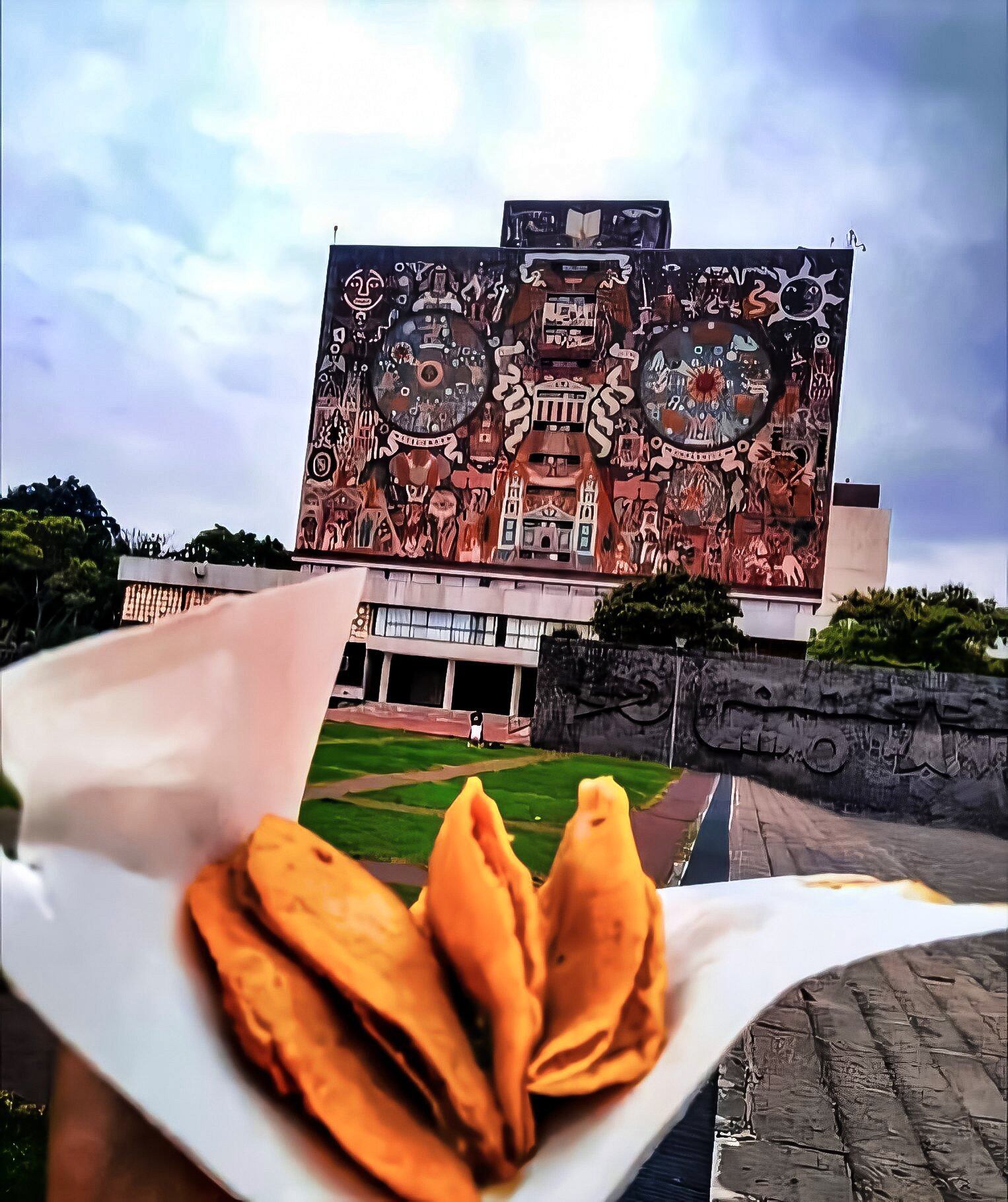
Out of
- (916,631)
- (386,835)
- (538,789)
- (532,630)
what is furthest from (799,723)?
(386,835)

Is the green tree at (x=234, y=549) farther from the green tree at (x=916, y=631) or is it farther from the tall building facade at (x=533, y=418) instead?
the green tree at (x=916, y=631)

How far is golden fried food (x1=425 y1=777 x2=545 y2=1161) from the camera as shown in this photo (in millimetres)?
172

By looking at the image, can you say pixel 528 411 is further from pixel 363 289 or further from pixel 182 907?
pixel 182 907

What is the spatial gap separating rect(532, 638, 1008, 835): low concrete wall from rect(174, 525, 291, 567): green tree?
26cm

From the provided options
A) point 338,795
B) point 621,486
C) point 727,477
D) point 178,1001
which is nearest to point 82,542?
point 338,795

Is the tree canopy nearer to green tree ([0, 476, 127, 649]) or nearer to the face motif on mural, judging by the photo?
green tree ([0, 476, 127, 649])

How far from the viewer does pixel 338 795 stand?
15.8 inches

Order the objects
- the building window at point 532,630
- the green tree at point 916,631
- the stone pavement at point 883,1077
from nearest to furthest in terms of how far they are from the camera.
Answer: the stone pavement at point 883,1077 → the green tree at point 916,631 → the building window at point 532,630

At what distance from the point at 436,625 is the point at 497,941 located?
21.3 inches

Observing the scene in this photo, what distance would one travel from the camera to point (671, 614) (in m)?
0.70

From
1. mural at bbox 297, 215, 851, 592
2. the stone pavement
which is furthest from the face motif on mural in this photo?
the stone pavement

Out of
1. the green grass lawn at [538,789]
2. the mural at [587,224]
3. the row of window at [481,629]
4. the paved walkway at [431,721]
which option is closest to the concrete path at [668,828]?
the green grass lawn at [538,789]

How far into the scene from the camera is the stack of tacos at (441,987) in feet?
0.51

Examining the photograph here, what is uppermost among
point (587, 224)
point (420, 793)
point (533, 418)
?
point (587, 224)
